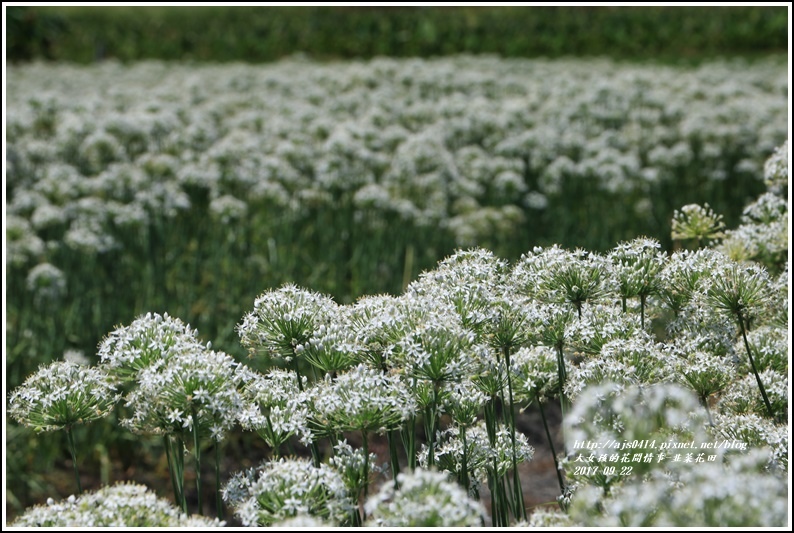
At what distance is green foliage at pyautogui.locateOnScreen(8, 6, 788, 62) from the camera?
29.9 m

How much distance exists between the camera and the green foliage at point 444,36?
29906 millimetres

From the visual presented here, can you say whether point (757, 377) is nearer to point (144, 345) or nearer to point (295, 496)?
point (295, 496)

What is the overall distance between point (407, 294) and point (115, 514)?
1.11 m

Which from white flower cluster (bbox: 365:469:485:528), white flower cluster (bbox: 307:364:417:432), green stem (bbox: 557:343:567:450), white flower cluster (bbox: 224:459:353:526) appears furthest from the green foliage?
white flower cluster (bbox: 365:469:485:528)

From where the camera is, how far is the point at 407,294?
8.86 ft

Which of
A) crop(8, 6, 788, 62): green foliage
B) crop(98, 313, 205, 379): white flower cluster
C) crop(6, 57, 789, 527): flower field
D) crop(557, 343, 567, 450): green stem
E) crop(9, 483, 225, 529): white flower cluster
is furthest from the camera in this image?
crop(8, 6, 788, 62): green foliage

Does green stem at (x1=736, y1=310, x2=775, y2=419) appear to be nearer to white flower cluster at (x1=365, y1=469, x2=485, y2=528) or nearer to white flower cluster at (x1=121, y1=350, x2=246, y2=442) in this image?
white flower cluster at (x1=365, y1=469, x2=485, y2=528)

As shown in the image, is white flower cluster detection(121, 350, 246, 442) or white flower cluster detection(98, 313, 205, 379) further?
white flower cluster detection(98, 313, 205, 379)

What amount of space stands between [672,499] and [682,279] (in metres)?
1.14

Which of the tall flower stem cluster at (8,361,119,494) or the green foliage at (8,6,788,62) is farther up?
the green foliage at (8,6,788,62)

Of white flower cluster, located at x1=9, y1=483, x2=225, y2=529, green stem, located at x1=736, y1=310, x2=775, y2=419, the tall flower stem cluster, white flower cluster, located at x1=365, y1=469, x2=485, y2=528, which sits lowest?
white flower cluster, located at x1=365, y1=469, x2=485, y2=528

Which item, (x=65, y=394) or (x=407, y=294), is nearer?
(x=65, y=394)

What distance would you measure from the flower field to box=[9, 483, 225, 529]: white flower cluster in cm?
1

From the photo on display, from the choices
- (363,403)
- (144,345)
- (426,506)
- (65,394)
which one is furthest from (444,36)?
(426,506)
